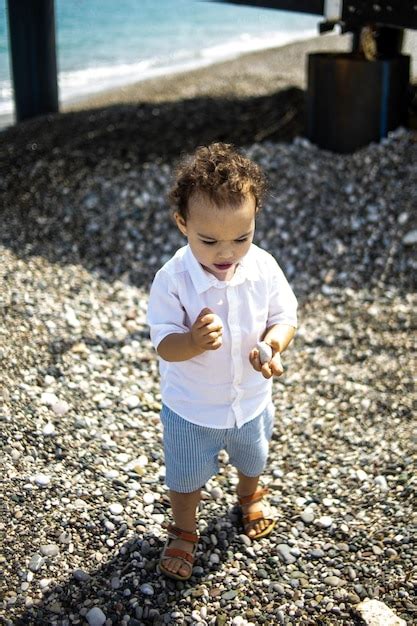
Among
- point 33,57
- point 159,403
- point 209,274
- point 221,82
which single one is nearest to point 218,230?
point 209,274

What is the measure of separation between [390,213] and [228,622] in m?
3.90

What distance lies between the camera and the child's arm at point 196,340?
2.58 metres

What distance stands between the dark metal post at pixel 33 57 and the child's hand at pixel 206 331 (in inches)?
253

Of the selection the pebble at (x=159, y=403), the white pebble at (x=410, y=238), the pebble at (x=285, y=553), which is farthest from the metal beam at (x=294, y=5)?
the pebble at (x=285, y=553)

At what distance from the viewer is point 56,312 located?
4820 mm

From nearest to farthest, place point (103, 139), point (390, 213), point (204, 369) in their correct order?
point (204, 369) < point (390, 213) < point (103, 139)

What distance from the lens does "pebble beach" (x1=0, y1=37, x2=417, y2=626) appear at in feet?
9.88

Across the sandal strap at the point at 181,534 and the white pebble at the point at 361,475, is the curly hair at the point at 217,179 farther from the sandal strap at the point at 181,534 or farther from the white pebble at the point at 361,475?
the white pebble at the point at 361,475

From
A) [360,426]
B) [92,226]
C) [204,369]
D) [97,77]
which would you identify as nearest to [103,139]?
[92,226]

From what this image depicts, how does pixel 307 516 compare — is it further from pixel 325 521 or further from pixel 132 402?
pixel 132 402

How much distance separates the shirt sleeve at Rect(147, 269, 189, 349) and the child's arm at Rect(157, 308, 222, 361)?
0.07m

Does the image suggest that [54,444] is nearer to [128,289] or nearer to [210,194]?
[210,194]

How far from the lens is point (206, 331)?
101 inches

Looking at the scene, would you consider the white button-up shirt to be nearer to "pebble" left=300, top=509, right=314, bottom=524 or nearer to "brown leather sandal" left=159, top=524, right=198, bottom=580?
"brown leather sandal" left=159, top=524, right=198, bottom=580
